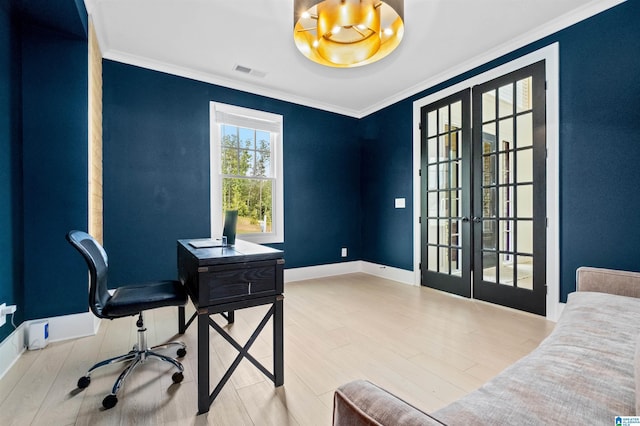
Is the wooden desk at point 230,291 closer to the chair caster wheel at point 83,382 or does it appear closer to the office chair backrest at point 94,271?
the office chair backrest at point 94,271

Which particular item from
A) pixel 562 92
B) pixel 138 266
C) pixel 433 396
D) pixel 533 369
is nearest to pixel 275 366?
pixel 433 396

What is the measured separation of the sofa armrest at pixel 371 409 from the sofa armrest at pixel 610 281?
214cm

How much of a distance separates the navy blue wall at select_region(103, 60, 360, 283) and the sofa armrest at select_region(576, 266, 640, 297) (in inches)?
132

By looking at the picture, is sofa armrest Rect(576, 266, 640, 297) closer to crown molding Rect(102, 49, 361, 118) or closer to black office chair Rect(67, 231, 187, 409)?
black office chair Rect(67, 231, 187, 409)

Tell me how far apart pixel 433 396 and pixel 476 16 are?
318 cm

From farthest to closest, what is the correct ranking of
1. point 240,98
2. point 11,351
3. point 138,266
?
point 240,98, point 138,266, point 11,351

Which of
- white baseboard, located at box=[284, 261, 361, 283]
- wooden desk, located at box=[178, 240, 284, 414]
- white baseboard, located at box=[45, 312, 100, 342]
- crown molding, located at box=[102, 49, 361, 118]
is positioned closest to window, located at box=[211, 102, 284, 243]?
crown molding, located at box=[102, 49, 361, 118]

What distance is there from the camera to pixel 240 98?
4.08 metres

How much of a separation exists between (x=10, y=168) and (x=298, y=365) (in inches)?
103

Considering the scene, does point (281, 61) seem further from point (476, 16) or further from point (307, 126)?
Answer: point (476, 16)

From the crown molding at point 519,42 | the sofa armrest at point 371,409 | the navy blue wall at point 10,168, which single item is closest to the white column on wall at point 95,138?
the navy blue wall at point 10,168

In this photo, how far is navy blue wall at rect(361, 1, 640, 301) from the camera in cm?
→ 238

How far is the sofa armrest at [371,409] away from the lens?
24.3 inches

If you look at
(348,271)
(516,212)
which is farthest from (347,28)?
(348,271)
